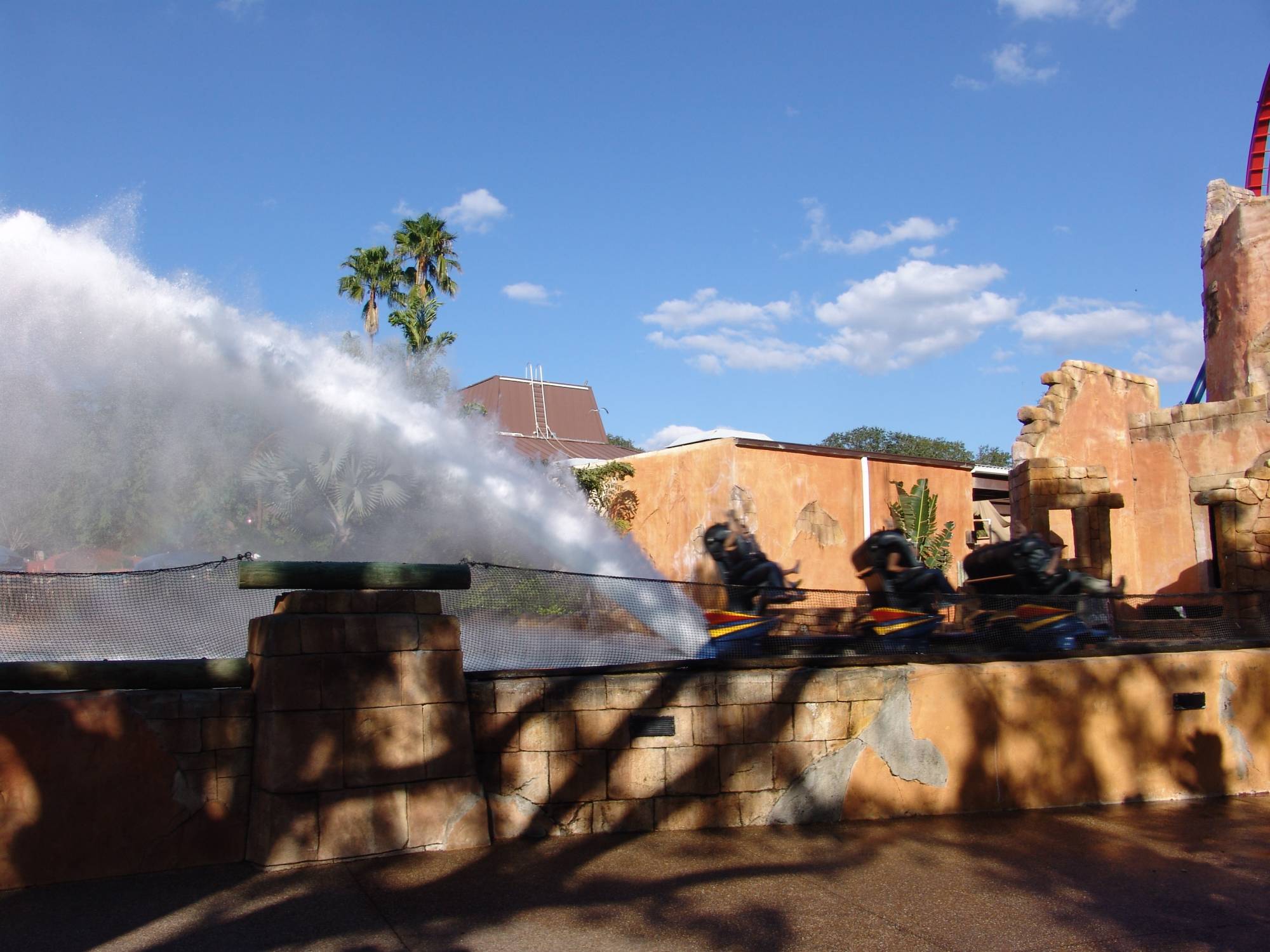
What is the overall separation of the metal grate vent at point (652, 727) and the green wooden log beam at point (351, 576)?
127cm

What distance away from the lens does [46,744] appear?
4.66 m

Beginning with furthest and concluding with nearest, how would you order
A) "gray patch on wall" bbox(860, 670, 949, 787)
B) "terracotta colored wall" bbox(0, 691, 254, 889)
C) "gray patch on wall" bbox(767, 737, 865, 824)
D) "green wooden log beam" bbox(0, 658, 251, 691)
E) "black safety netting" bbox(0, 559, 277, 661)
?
"gray patch on wall" bbox(860, 670, 949, 787) → "gray patch on wall" bbox(767, 737, 865, 824) → "black safety netting" bbox(0, 559, 277, 661) → "green wooden log beam" bbox(0, 658, 251, 691) → "terracotta colored wall" bbox(0, 691, 254, 889)

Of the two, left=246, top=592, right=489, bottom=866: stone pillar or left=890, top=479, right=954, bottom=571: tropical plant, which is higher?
left=890, top=479, right=954, bottom=571: tropical plant

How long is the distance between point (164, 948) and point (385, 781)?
1387 mm

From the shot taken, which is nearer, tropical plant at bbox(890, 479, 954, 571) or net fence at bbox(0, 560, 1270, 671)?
net fence at bbox(0, 560, 1270, 671)

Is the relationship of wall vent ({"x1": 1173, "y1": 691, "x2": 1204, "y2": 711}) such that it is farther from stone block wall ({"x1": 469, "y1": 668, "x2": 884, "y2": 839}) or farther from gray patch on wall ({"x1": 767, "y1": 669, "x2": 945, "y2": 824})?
stone block wall ({"x1": 469, "y1": 668, "x2": 884, "y2": 839})

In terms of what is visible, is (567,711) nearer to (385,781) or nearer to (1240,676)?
(385,781)

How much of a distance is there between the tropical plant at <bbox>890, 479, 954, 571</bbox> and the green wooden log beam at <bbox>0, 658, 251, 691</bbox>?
17.2m

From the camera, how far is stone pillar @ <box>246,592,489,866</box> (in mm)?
4926

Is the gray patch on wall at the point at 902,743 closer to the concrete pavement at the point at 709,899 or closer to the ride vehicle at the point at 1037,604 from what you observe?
the concrete pavement at the point at 709,899

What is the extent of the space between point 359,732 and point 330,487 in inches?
549

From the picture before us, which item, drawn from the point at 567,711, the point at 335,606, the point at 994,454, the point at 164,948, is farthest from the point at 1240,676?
the point at 994,454

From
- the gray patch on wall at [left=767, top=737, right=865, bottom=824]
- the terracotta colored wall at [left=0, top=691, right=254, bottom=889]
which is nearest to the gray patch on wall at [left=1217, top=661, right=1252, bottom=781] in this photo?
the gray patch on wall at [left=767, top=737, right=865, bottom=824]

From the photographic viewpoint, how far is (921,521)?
2094cm
